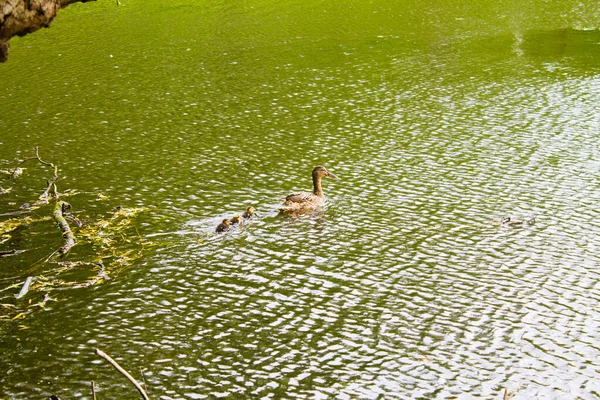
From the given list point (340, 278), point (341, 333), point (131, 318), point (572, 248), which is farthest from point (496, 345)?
point (131, 318)

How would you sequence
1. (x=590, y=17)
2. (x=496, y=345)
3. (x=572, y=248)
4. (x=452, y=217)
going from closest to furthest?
(x=496, y=345)
(x=572, y=248)
(x=452, y=217)
(x=590, y=17)

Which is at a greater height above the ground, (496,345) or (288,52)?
(288,52)

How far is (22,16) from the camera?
29.4 ft

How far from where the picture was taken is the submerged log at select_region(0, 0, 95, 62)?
878 cm

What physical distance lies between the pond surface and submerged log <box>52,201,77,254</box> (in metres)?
0.20

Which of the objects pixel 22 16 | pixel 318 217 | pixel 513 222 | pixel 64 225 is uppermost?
pixel 22 16

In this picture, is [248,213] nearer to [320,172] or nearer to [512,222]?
[320,172]

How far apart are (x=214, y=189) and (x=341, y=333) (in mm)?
6124

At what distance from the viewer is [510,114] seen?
20.1 metres

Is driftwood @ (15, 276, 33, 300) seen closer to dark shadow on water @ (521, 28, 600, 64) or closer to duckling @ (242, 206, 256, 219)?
duckling @ (242, 206, 256, 219)

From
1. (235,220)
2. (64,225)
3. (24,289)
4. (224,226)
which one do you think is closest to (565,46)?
(235,220)

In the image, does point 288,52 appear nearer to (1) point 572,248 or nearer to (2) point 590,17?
(2) point 590,17

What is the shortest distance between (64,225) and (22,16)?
5.38m

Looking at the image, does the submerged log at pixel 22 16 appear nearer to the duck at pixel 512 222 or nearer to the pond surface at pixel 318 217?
the pond surface at pixel 318 217
